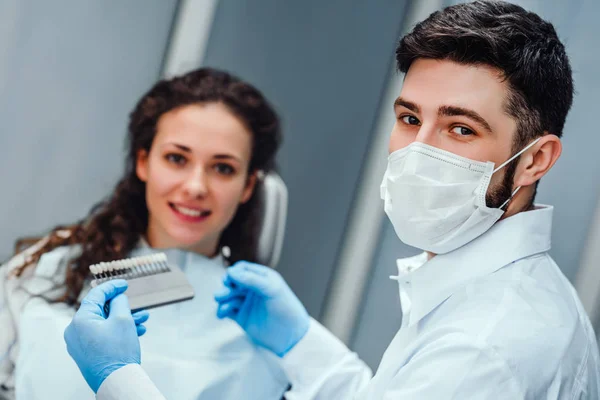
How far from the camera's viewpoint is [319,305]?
5.84 feet

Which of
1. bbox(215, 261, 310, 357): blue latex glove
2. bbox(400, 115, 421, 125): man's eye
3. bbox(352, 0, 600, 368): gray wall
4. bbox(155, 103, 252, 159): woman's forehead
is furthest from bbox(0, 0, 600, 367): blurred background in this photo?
bbox(400, 115, 421, 125): man's eye

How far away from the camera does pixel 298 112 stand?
5.75 feet

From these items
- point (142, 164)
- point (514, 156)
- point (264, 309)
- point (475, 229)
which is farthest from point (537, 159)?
point (142, 164)

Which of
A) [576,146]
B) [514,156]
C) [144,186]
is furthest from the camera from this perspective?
[144,186]

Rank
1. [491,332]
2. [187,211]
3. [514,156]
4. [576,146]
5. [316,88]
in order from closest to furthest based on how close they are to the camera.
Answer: [491,332] < [514,156] < [576,146] < [187,211] < [316,88]

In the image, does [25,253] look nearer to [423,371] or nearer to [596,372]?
[423,371]

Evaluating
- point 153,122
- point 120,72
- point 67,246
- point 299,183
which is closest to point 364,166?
point 299,183

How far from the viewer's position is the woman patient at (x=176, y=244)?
1.21 m

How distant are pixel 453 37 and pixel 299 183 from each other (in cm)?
89

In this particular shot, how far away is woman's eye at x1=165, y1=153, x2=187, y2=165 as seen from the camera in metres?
1.40

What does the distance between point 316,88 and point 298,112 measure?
0.09 metres

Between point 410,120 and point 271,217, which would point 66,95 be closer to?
point 271,217

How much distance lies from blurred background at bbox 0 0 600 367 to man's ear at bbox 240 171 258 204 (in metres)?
0.22

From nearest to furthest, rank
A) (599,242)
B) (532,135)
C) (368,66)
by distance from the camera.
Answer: (532,135) < (599,242) < (368,66)
